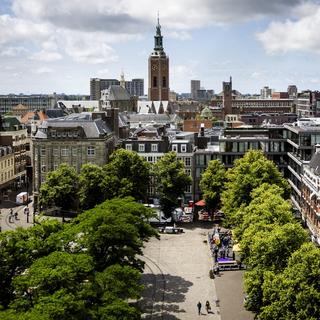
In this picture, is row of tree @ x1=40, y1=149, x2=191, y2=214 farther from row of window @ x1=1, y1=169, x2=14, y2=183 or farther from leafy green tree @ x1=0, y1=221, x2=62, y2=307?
leafy green tree @ x1=0, y1=221, x2=62, y2=307

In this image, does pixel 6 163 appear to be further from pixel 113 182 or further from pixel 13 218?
pixel 113 182

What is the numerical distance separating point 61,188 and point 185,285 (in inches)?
1409

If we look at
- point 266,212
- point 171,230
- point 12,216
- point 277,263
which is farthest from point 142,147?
point 277,263

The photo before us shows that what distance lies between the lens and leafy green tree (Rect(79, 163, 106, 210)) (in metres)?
90.4

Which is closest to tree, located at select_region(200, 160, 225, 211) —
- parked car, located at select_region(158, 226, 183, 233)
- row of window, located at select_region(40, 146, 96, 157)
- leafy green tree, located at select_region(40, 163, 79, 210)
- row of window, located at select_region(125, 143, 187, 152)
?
parked car, located at select_region(158, 226, 183, 233)

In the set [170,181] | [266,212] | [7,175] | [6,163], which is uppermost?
[266,212]

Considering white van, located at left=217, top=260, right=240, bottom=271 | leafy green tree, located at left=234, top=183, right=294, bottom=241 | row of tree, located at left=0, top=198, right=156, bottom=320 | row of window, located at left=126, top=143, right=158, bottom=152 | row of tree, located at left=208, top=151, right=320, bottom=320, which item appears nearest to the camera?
row of tree, located at left=0, top=198, right=156, bottom=320

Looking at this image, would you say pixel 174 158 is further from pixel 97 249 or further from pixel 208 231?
pixel 97 249

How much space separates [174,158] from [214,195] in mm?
9978

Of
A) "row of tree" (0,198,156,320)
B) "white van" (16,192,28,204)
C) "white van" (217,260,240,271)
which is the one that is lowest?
"white van" (217,260,240,271)

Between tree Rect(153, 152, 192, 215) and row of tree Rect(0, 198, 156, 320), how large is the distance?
3183 cm

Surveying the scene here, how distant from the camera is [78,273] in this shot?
141ft

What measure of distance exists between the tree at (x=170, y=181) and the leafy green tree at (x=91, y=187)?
9.90m

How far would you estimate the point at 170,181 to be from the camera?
305 ft
